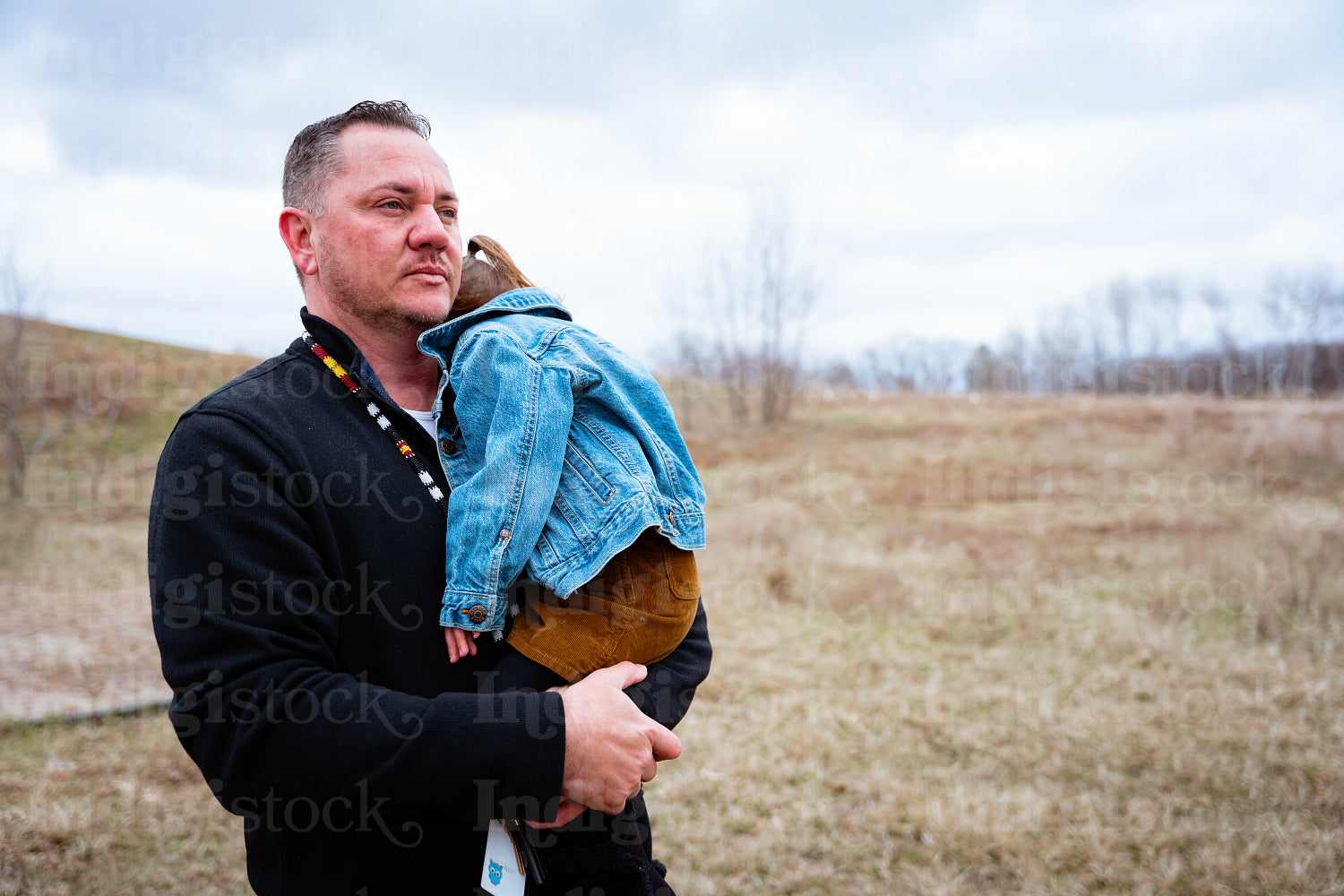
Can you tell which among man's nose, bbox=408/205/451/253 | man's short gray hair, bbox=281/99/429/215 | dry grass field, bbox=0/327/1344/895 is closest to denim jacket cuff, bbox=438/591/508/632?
man's nose, bbox=408/205/451/253

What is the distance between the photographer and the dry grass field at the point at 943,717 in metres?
4.02

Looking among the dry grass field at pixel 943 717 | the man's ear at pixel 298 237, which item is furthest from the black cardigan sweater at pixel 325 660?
the dry grass field at pixel 943 717

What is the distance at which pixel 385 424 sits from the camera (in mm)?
1646

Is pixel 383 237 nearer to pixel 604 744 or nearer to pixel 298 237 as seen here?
pixel 298 237

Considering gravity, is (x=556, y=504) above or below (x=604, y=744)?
above

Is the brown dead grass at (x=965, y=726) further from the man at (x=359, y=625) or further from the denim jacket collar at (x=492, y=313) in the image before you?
the denim jacket collar at (x=492, y=313)

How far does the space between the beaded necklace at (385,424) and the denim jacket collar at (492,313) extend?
158 mm

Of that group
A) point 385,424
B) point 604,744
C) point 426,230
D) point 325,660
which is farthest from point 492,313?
point 604,744

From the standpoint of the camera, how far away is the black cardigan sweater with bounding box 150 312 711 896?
126cm

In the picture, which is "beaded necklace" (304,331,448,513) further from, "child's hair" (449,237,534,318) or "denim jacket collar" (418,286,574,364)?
"child's hair" (449,237,534,318)

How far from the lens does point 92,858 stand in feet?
12.5

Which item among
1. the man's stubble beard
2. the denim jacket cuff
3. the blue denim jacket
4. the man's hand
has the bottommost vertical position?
the man's hand

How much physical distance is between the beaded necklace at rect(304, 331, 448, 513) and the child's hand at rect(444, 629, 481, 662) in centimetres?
24

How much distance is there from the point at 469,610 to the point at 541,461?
314mm
